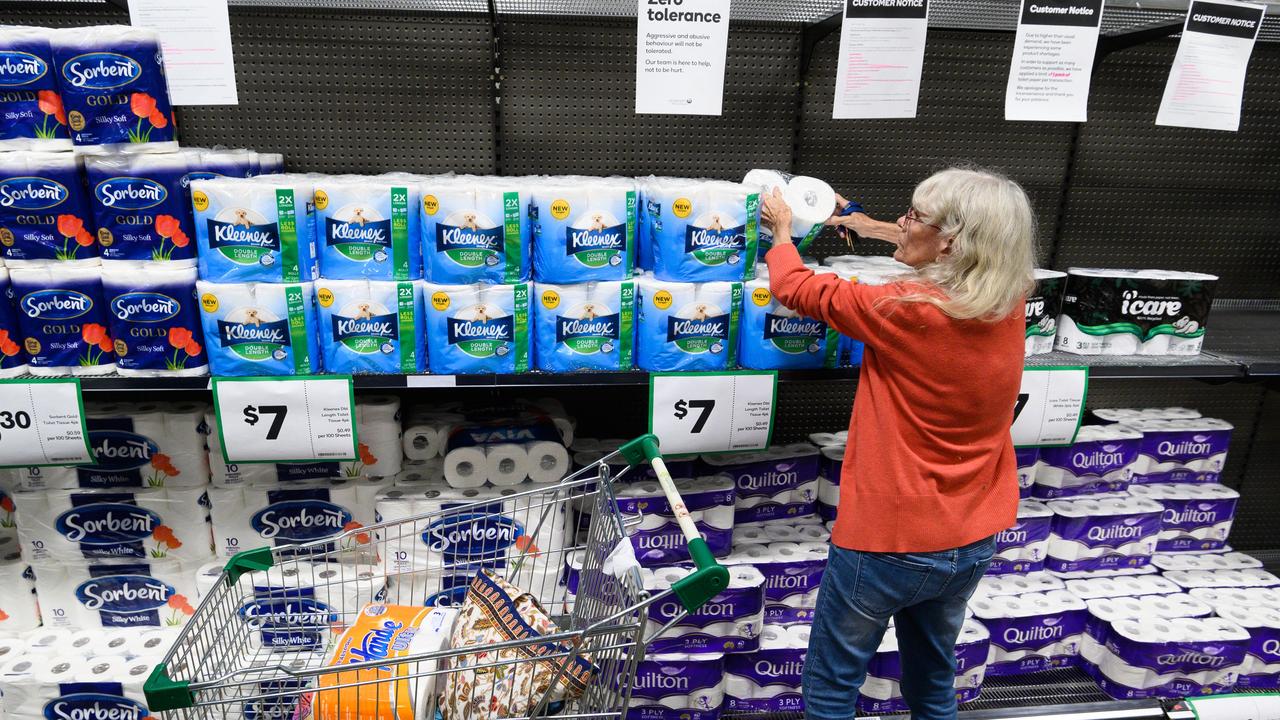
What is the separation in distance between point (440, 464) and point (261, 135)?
3.34 feet

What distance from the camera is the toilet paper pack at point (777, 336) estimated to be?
173 centimetres

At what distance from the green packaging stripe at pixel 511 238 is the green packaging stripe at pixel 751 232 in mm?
505

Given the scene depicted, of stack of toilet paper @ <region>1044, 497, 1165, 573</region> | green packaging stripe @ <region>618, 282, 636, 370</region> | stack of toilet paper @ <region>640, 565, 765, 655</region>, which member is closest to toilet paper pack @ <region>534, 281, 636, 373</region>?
green packaging stripe @ <region>618, 282, 636, 370</region>

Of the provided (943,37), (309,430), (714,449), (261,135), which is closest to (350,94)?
(261,135)

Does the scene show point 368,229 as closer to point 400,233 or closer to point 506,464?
point 400,233

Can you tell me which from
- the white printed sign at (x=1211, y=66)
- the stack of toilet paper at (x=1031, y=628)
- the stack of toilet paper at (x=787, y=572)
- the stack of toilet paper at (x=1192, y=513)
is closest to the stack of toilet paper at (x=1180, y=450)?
the stack of toilet paper at (x=1192, y=513)

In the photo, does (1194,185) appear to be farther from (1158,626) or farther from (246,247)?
(246,247)

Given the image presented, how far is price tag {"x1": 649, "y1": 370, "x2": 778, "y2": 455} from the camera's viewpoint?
5.71ft

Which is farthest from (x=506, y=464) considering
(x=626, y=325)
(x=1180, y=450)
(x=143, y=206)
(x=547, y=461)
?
(x=1180, y=450)

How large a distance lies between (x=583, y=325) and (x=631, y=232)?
0.24 meters

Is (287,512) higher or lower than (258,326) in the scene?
lower

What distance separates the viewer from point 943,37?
2.21 metres

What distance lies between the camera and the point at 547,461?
1921 millimetres

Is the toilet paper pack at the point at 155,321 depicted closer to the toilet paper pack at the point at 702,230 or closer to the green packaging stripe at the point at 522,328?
the green packaging stripe at the point at 522,328
